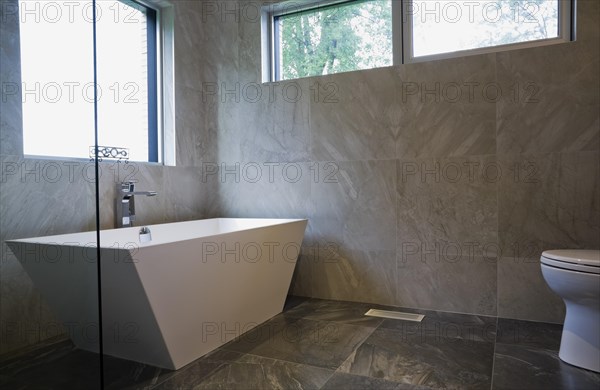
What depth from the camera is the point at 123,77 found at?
3047 mm

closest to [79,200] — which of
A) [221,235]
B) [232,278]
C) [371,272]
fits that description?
[221,235]

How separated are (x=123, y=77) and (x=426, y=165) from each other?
7.41 feet

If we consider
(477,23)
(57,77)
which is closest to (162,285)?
(57,77)

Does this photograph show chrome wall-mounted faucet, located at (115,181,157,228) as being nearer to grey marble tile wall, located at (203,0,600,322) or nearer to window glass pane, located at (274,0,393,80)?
grey marble tile wall, located at (203,0,600,322)

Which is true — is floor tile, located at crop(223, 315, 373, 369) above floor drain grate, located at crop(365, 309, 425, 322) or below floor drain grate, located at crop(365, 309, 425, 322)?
below

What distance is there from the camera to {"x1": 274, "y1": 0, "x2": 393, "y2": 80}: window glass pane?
3.02m

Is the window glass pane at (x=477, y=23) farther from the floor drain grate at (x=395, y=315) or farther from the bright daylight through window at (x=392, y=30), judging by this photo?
the floor drain grate at (x=395, y=315)

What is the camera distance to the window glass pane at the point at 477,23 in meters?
2.60

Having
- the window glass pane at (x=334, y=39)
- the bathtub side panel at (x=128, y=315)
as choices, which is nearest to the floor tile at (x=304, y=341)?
the bathtub side panel at (x=128, y=315)

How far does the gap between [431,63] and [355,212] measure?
114cm

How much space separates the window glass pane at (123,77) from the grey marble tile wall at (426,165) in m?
0.57

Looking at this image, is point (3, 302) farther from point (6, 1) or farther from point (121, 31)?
point (121, 31)

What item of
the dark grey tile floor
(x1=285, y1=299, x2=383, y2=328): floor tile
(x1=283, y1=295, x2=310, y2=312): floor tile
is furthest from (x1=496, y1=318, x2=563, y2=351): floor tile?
(x1=283, y1=295, x2=310, y2=312): floor tile

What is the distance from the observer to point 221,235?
82.8 inches
